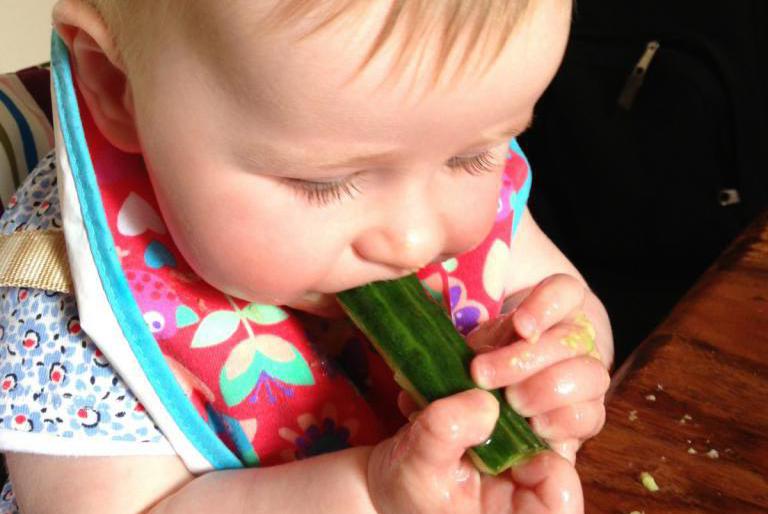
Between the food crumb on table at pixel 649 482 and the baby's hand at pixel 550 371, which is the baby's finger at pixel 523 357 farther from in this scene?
the food crumb on table at pixel 649 482

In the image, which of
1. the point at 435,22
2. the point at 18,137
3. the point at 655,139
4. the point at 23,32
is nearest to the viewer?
the point at 435,22

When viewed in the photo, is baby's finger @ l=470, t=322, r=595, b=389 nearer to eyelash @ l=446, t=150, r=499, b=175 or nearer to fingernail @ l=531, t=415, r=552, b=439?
fingernail @ l=531, t=415, r=552, b=439

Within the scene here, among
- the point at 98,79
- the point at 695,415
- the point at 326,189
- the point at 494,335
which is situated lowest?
the point at 695,415

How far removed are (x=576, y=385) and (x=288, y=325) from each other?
289 millimetres

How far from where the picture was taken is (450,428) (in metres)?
0.66

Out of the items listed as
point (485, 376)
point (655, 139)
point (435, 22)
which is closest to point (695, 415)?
point (485, 376)

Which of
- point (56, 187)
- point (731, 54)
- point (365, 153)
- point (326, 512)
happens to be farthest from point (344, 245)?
point (731, 54)

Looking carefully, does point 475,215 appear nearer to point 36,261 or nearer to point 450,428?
point 450,428

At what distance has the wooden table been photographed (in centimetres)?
73

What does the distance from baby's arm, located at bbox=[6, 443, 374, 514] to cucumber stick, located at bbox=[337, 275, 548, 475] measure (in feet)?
0.27

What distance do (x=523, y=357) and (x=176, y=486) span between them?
331 mm

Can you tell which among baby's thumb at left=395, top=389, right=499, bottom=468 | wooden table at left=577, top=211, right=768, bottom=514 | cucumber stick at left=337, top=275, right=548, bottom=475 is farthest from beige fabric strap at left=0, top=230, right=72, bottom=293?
wooden table at left=577, top=211, right=768, bottom=514

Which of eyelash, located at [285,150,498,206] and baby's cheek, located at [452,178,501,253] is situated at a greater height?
eyelash, located at [285,150,498,206]

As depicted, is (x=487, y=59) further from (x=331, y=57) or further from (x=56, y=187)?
(x=56, y=187)
